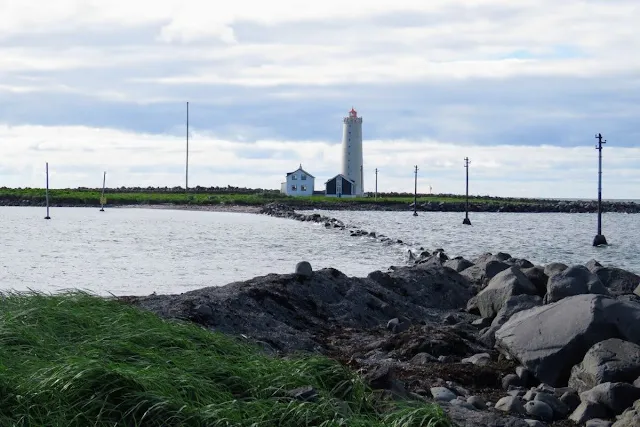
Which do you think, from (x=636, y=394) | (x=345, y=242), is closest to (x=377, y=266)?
(x=345, y=242)

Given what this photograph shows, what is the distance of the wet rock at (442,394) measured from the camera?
8805 millimetres

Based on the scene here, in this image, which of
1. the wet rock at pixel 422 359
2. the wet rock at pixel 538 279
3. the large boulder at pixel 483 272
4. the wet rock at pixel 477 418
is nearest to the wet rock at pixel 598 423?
the wet rock at pixel 477 418

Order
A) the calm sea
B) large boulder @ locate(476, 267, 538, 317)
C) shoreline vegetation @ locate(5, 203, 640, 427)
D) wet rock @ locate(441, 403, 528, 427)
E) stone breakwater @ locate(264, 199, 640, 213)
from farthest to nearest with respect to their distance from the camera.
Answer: stone breakwater @ locate(264, 199, 640, 213), the calm sea, large boulder @ locate(476, 267, 538, 317), wet rock @ locate(441, 403, 528, 427), shoreline vegetation @ locate(5, 203, 640, 427)

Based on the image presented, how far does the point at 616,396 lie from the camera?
8.95 metres

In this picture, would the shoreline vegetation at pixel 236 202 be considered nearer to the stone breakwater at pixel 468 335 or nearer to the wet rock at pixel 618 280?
the wet rock at pixel 618 280

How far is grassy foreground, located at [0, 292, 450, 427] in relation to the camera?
21.4ft

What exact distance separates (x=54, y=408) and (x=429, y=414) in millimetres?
2970

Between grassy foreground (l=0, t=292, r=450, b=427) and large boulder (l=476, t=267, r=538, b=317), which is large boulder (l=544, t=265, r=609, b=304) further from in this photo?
grassy foreground (l=0, t=292, r=450, b=427)

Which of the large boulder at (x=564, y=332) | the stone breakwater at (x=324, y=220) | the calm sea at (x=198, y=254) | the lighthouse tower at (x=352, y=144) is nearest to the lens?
the large boulder at (x=564, y=332)

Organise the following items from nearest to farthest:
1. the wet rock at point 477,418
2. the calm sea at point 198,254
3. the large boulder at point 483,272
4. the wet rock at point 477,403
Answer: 1. the wet rock at point 477,418
2. the wet rock at point 477,403
3. the large boulder at point 483,272
4. the calm sea at point 198,254

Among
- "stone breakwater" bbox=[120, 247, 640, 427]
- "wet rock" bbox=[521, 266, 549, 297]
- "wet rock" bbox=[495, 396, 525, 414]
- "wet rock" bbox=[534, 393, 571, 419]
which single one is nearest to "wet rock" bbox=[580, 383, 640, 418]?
"stone breakwater" bbox=[120, 247, 640, 427]

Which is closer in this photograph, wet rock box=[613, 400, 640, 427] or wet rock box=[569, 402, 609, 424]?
wet rock box=[613, 400, 640, 427]

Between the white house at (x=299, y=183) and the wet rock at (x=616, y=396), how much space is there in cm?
10694

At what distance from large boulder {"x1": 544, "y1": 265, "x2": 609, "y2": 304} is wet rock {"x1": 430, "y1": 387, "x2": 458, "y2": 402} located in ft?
21.1
